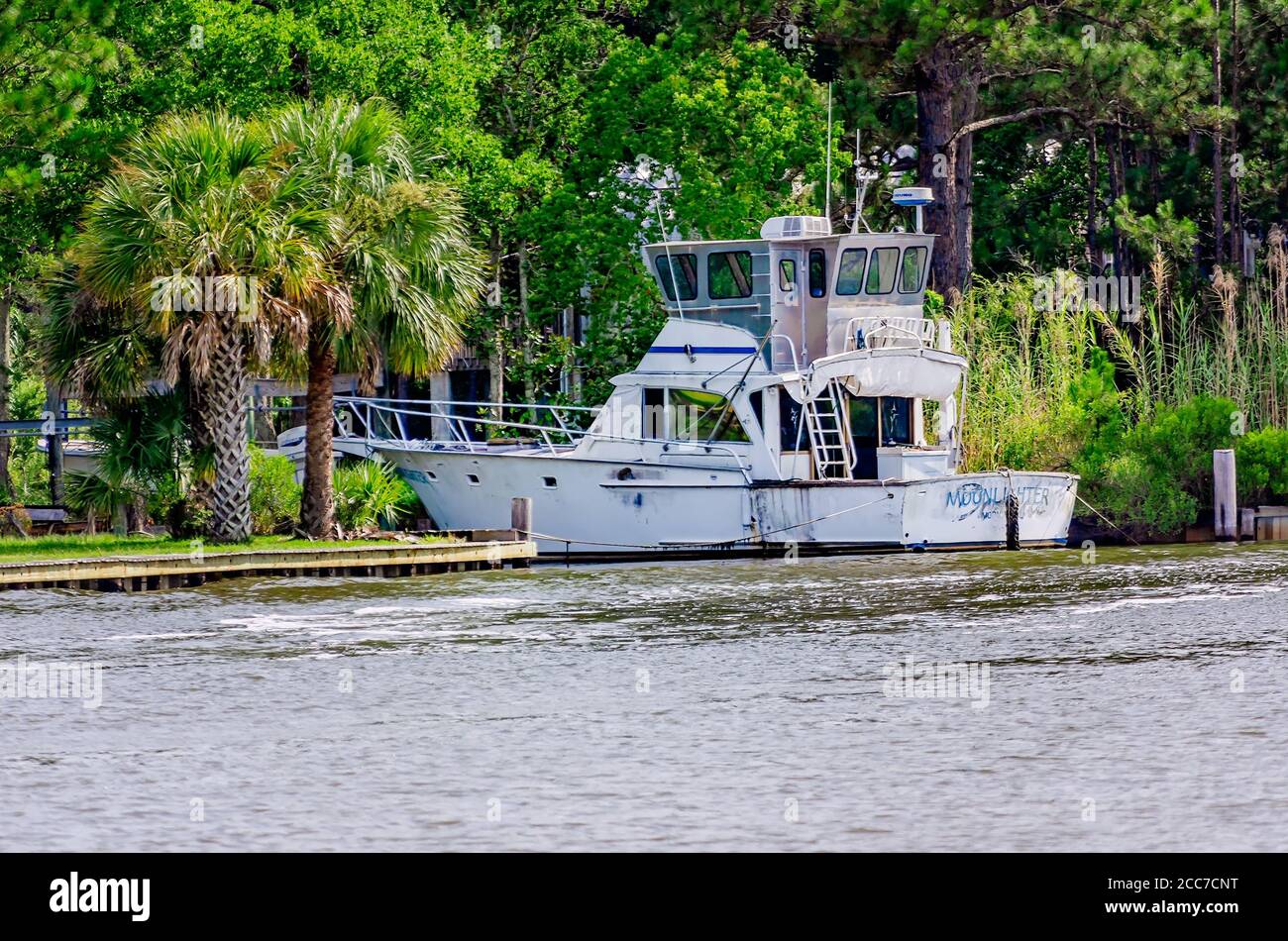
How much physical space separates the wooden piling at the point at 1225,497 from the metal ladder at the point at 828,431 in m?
6.41

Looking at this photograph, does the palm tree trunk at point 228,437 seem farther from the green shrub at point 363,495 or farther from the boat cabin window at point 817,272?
the boat cabin window at point 817,272

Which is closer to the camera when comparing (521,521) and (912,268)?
(521,521)

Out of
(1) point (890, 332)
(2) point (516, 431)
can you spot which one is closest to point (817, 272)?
(1) point (890, 332)

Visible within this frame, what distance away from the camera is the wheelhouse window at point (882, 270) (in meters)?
36.2

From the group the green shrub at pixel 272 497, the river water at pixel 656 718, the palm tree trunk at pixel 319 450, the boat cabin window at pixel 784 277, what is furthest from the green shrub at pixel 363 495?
the boat cabin window at pixel 784 277

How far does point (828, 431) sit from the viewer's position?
34.8 m

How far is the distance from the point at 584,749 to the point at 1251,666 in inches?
300

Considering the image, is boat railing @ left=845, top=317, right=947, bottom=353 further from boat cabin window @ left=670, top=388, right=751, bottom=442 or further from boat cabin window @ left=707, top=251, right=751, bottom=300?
boat cabin window @ left=670, top=388, right=751, bottom=442

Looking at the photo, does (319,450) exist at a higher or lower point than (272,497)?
higher

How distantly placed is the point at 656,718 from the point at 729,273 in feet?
61.3

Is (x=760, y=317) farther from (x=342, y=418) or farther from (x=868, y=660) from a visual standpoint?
(x=868, y=660)

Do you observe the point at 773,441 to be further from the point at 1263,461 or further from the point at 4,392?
the point at 4,392

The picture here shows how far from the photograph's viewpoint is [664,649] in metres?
23.4
